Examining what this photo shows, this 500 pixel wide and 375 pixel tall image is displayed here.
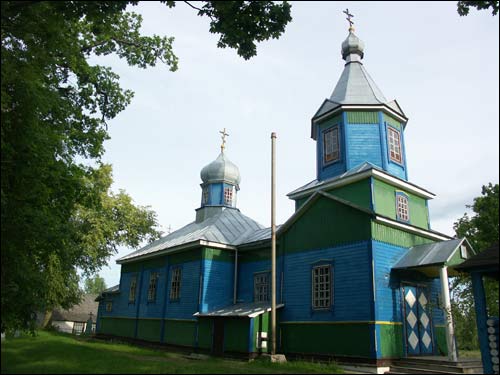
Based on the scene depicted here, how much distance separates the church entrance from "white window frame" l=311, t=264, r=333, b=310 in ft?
7.85

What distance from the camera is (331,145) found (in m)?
18.2

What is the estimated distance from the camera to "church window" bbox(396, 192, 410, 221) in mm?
16359

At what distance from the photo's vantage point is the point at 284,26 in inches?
403

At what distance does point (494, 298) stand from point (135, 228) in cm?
2354

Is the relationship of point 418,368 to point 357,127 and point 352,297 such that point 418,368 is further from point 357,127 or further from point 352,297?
point 357,127

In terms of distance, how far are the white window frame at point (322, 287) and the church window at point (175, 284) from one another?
301 inches

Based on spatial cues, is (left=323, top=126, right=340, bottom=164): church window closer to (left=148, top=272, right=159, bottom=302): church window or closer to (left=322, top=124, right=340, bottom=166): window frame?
(left=322, top=124, right=340, bottom=166): window frame

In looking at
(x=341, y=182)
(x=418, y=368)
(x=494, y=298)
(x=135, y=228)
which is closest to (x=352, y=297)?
(x=418, y=368)

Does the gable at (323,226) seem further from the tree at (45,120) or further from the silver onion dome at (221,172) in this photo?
the silver onion dome at (221,172)

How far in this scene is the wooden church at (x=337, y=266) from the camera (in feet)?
45.5

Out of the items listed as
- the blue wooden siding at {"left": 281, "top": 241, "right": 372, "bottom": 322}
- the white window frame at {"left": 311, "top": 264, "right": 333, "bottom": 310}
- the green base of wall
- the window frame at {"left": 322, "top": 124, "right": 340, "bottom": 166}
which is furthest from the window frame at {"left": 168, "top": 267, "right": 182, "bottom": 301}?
the window frame at {"left": 322, "top": 124, "right": 340, "bottom": 166}

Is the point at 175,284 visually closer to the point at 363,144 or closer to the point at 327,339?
the point at 327,339

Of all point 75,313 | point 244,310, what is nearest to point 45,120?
point 244,310

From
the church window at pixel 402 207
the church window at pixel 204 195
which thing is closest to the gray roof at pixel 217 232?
the church window at pixel 204 195
